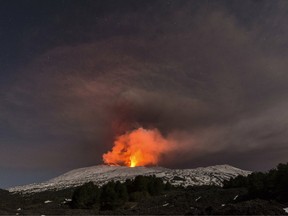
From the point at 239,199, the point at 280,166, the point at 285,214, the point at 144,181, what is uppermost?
the point at 144,181

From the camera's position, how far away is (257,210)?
4456 centimetres

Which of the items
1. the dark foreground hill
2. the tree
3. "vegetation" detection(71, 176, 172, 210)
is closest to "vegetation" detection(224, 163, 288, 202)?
the dark foreground hill

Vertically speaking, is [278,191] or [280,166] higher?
[280,166]

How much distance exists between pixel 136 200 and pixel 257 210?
60093mm

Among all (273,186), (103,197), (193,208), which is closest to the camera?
(193,208)

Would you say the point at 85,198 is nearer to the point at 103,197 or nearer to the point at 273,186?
the point at 103,197

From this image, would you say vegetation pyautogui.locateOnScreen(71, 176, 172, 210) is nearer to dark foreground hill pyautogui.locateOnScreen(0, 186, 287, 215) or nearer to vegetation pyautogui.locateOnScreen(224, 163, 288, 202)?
dark foreground hill pyautogui.locateOnScreen(0, 186, 287, 215)

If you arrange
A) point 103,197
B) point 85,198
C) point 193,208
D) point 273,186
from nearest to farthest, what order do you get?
point 193,208, point 273,186, point 103,197, point 85,198

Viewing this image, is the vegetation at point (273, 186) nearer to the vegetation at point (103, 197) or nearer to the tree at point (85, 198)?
the vegetation at point (103, 197)

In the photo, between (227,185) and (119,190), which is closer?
(119,190)

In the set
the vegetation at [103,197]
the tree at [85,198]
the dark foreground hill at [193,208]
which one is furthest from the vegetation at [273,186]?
the tree at [85,198]

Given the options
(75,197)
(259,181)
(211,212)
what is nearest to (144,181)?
(75,197)

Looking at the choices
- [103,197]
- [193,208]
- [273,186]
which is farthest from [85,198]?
[273,186]

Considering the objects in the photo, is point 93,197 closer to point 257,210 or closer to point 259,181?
point 259,181
